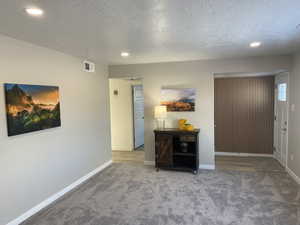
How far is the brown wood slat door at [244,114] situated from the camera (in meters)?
5.21

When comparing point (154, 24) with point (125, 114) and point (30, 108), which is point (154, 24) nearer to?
point (30, 108)

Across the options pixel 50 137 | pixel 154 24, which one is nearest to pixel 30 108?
pixel 50 137

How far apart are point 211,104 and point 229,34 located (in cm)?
204

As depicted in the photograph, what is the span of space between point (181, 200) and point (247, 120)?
3296 mm

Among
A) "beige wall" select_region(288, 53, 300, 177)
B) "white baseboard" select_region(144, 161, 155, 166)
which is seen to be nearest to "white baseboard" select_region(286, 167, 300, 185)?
"beige wall" select_region(288, 53, 300, 177)

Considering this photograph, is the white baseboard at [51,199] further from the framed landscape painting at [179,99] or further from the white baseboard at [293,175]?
the white baseboard at [293,175]

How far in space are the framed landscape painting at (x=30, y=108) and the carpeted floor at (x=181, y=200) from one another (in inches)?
49.0

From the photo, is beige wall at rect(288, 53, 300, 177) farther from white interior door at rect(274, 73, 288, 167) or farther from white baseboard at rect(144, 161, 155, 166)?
white baseboard at rect(144, 161, 155, 166)

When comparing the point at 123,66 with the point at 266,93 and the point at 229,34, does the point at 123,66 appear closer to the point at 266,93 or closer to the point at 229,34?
the point at 229,34

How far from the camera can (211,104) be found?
175 inches

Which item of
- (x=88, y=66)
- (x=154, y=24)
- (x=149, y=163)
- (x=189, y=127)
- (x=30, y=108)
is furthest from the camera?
(x=149, y=163)

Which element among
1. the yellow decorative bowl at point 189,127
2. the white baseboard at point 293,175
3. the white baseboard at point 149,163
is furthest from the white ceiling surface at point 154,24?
the white baseboard at point 149,163

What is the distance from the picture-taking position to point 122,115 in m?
6.32

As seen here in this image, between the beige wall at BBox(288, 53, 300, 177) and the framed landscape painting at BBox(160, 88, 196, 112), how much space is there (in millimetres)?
1884
